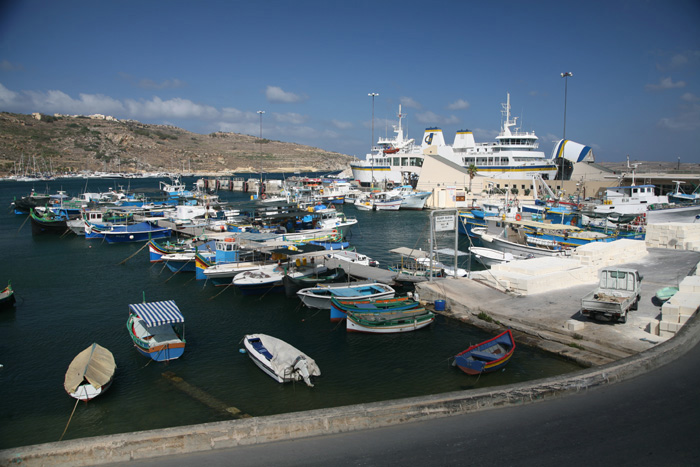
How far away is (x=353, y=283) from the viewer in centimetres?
2297

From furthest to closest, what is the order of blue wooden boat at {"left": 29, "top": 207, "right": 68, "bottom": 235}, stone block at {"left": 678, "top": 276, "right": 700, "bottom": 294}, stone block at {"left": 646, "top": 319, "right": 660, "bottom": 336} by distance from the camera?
blue wooden boat at {"left": 29, "top": 207, "right": 68, "bottom": 235} → stone block at {"left": 678, "top": 276, "right": 700, "bottom": 294} → stone block at {"left": 646, "top": 319, "right": 660, "bottom": 336}

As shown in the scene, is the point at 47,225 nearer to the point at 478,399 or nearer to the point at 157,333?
the point at 157,333

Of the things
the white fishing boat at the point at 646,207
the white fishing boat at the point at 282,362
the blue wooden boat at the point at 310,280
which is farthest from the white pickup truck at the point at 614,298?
the white fishing boat at the point at 646,207

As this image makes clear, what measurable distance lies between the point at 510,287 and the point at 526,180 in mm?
49307

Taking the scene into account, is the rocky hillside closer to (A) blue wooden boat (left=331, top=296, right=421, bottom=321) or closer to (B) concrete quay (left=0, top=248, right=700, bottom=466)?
(A) blue wooden boat (left=331, top=296, right=421, bottom=321)

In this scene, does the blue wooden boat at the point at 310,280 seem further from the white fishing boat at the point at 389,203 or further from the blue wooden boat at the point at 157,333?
the white fishing boat at the point at 389,203

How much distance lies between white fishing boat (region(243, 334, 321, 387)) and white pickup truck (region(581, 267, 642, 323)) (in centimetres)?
915

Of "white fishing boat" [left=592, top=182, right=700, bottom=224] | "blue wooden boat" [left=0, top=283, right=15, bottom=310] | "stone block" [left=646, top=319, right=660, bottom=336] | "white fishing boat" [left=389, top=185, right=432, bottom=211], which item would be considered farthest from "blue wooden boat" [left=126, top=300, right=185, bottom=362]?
"white fishing boat" [left=389, top=185, right=432, bottom=211]

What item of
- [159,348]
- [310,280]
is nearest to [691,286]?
[310,280]

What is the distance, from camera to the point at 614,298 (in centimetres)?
1528

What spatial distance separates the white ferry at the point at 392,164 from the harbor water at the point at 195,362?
58695 mm

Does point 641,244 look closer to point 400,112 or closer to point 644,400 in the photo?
point 644,400

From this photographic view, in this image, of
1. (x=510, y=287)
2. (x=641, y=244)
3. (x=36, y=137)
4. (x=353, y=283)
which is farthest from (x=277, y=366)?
(x=36, y=137)

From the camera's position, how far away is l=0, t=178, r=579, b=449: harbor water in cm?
1311
